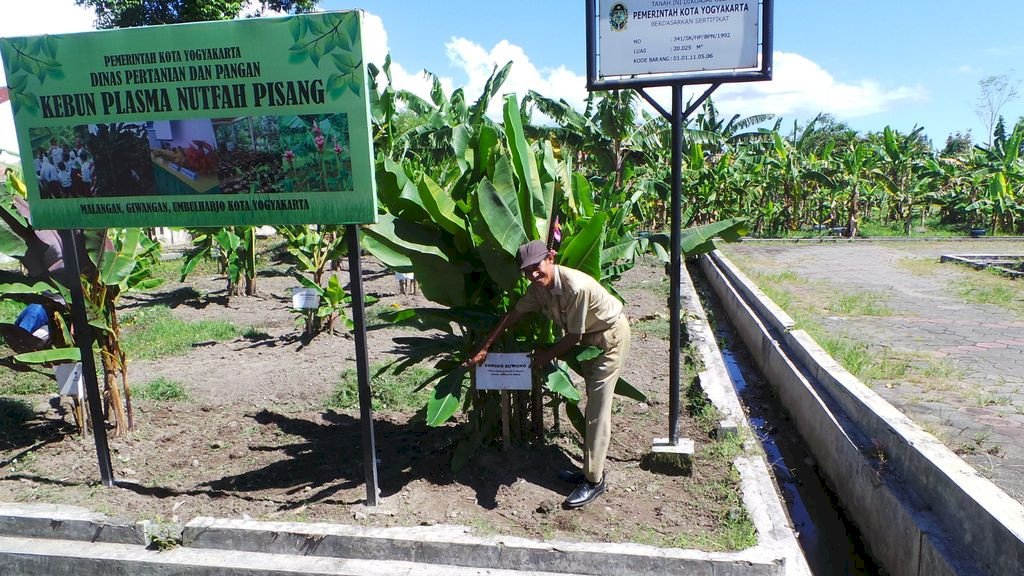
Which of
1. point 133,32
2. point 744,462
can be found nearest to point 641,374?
point 744,462

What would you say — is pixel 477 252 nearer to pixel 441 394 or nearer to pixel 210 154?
pixel 441 394

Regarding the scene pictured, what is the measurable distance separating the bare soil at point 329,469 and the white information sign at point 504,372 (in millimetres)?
643

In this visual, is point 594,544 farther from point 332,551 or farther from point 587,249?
point 587,249

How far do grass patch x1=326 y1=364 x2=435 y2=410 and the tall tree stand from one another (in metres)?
17.4

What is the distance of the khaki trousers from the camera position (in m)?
3.93

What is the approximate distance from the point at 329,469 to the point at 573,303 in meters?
2.05

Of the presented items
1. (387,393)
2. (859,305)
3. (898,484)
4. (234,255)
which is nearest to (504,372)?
(387,393)

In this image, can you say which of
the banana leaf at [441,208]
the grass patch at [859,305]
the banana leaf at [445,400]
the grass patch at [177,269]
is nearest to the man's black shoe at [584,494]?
the banana leaf at [445,400]

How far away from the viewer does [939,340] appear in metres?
7.86

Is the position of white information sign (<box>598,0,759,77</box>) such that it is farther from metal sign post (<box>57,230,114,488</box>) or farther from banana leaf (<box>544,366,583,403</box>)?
metal sign post (<box>57,230,114,488</box>)

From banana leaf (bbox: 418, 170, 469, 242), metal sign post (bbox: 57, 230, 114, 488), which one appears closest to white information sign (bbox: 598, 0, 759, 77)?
banana leaf (bbox: 418, 170, 469, 242)

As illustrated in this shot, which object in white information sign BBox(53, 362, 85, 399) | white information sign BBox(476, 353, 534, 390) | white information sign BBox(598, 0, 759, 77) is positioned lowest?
white information sign BBox(53, 362, 85, 399)

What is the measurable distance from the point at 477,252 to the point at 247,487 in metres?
2.05

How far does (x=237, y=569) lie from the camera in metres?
3.53
